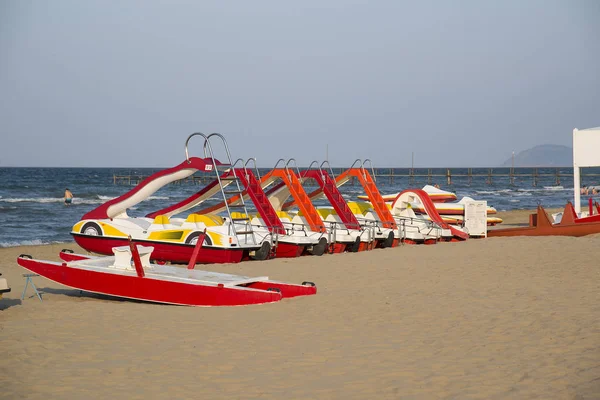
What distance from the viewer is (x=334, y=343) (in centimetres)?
790

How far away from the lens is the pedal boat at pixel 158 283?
33.5 ft

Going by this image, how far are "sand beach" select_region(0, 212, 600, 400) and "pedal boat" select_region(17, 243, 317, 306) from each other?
0.22m

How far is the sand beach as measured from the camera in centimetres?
632

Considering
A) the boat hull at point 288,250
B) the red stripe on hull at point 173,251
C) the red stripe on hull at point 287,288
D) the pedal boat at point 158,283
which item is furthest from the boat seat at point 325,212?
→ the red stripe on hull at point 287,288

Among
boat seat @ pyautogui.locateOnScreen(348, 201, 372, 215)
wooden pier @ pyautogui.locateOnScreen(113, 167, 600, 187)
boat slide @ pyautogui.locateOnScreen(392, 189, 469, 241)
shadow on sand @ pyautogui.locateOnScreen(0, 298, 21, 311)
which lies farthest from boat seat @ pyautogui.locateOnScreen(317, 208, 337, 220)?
wooden pier @ pyautogui.locateOnScreen(113, 167, 600, 187)

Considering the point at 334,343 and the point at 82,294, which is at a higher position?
the point at 82,294

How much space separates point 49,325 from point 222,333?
2.24 meters

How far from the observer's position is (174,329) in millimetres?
8789

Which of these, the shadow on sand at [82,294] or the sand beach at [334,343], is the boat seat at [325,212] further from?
the shadow on sand at [82,294]

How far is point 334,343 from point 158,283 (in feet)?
11.6

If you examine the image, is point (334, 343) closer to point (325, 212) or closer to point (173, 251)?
point (173, 251)

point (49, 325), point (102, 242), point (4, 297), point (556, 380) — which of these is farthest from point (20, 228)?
point (556, 380)

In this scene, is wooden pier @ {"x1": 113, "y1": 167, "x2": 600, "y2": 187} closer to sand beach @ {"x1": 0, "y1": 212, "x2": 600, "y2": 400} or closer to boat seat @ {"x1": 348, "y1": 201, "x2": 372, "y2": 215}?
boat seat @ {"x1": 348, "y1": 201, "x2": 372, "y2": 215}

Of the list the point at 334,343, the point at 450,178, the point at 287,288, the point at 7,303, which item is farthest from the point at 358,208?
the point at 450,178
